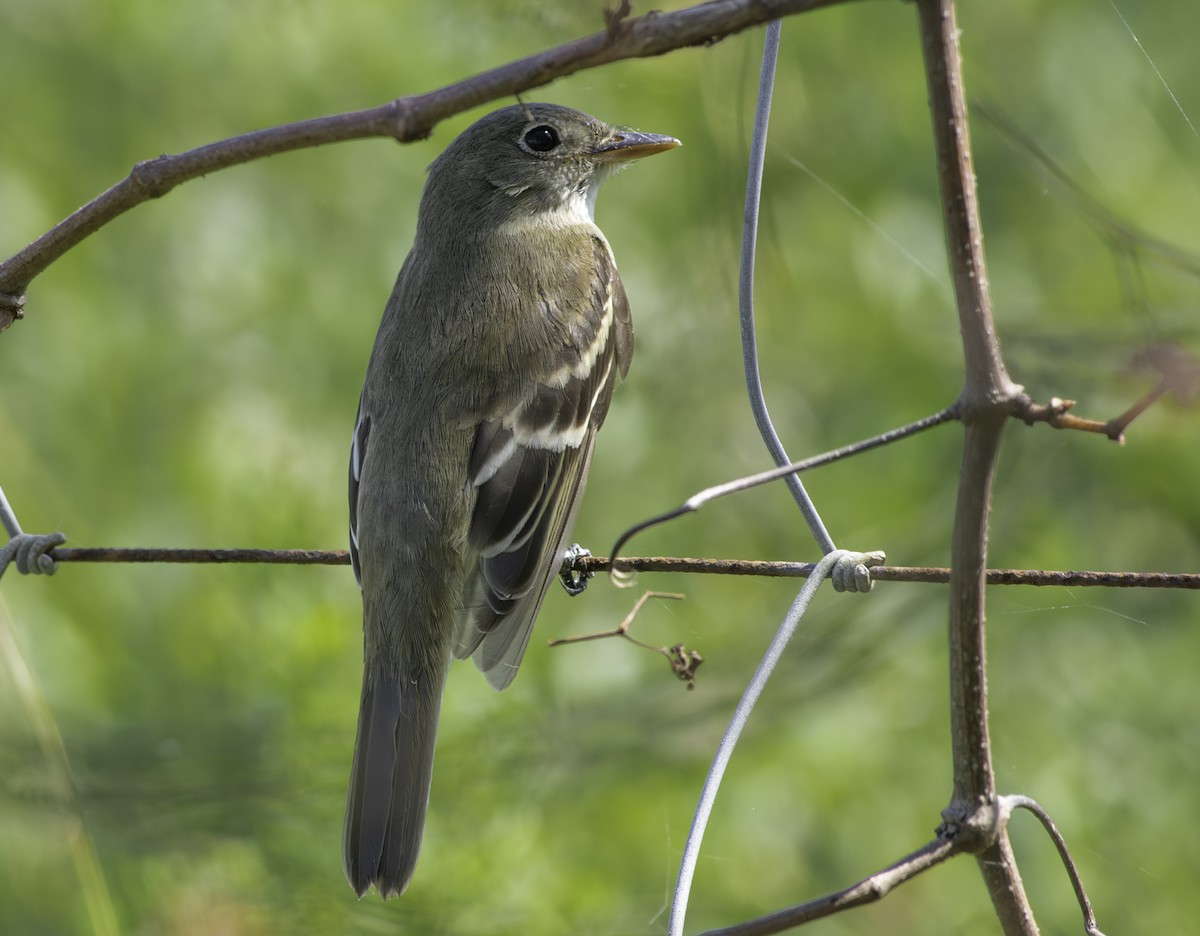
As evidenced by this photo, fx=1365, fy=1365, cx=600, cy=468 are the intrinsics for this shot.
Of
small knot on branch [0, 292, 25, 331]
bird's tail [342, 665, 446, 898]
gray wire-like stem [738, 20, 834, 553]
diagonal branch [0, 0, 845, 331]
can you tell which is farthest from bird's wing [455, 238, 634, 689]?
diagonal branch [0, 0, 845, 331]

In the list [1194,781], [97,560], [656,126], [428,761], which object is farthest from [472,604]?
[656,126]

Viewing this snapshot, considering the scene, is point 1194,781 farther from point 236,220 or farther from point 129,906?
point 236,220

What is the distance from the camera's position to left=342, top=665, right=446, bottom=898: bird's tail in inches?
106

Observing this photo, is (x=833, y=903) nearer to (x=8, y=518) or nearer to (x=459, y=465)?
(x=8, y=518)

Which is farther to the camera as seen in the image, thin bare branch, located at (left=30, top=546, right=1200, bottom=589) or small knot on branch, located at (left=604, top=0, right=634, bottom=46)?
thin bare branch, located at (left=30, top=546, right=1200, bottom=589)

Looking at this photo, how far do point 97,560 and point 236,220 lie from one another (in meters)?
2.92

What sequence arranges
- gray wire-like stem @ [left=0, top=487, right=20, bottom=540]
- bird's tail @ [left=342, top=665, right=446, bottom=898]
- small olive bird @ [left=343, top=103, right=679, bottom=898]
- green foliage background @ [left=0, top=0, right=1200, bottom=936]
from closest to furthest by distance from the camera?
1. gray wire-like stem @ [left=0, top=487, right=20, bottom=540]
2. bird's tail @ [left=342, top=665, right=446, bottom=898]
3. small olive bird @ [left=343, top=103, right=679, bottom=898]
4. green foliage background @ [left=0, top=0, right=1200, bottom=936]

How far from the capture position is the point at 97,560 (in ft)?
7.73

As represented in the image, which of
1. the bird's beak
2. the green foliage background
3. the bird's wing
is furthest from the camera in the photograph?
the green foliage background

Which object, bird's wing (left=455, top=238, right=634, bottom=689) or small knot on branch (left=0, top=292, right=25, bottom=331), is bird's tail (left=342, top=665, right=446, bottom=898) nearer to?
bird's wing (left=455, top=238, right=634, bottom=689)

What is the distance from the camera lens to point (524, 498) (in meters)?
3.13

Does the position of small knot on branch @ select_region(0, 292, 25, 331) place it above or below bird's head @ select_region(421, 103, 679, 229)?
below

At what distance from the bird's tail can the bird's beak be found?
147cm

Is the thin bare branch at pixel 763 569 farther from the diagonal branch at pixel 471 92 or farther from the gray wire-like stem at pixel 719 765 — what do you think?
the diagonal branch at pixel 471 92
